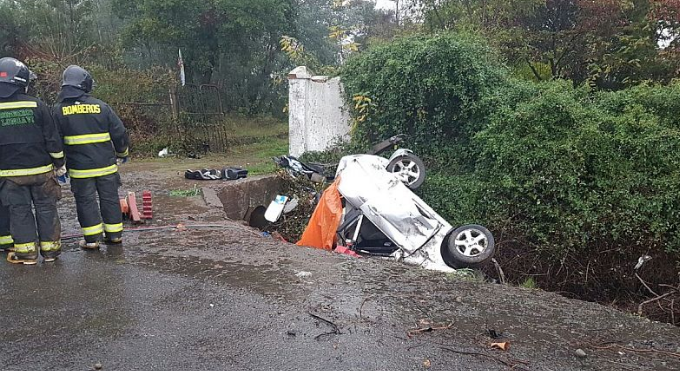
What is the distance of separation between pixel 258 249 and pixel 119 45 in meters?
16.7

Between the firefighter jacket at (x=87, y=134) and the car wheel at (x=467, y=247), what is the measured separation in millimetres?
3818

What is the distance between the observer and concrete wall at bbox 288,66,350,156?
1240 cm

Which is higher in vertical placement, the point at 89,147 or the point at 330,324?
the point at 89,147

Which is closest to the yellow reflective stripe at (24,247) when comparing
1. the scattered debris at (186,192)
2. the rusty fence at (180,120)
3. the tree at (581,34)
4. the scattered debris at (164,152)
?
the scattered debris at (186,192)

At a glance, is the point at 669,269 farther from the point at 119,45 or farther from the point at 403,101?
the point at 119,45

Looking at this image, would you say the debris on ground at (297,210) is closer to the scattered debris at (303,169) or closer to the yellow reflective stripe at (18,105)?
the scattered debris at (303,169)

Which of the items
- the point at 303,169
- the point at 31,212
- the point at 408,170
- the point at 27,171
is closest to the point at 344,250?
the point at 408,170

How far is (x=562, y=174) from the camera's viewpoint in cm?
785

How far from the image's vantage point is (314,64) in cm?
1484

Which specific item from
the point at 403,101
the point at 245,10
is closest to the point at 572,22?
the point at 403,101

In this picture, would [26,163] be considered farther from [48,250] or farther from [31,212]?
[48,250]

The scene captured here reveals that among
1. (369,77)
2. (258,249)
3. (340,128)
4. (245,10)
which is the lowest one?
(258,249)

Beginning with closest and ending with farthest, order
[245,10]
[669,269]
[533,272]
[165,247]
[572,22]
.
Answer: [165,247] → [669,269] → [533,272] → [572,22] → [245,10]

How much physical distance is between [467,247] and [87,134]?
4302mm
